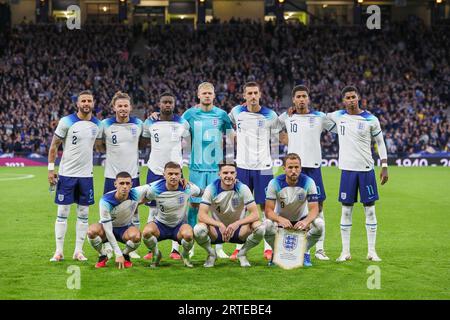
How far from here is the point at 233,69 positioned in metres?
40.1

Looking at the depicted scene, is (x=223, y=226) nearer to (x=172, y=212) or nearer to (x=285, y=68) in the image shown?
(x=172, y=212)

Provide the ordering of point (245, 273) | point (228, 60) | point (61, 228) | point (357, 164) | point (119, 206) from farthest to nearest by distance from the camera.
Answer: point (228, 60), point (357, 164), point (61, 228), point (119, 206), point (245, 273)

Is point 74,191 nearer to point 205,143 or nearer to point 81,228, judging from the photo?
point 81,228

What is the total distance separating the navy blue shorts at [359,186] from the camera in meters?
10.0

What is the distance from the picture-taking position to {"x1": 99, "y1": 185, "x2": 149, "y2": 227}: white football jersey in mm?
9180

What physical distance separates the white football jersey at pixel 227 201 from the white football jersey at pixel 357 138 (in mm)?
1706

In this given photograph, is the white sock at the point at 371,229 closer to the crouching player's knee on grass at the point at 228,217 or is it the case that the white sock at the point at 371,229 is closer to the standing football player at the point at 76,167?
the crouching player's knee on grass at the point at 228,217

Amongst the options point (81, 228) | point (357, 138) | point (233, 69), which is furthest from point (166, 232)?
point (233, 69)

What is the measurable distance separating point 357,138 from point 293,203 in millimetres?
1470

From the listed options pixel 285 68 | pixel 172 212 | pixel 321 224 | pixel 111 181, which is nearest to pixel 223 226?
pixel 172 212

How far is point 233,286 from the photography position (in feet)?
26.3

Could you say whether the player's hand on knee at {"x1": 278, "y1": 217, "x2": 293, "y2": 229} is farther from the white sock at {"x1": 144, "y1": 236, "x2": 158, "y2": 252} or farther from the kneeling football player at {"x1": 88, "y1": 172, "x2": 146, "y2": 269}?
the kneeling football player at {"x1": 88, "y1": 172, "x2": 146, "y2": 269}

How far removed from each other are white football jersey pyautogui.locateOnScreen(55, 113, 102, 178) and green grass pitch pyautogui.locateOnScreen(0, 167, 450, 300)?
49.4 inches

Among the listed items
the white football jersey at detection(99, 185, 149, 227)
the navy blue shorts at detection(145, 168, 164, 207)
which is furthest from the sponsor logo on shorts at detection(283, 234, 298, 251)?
the navy blue shorts at detection(145, 168, 164, 207)
